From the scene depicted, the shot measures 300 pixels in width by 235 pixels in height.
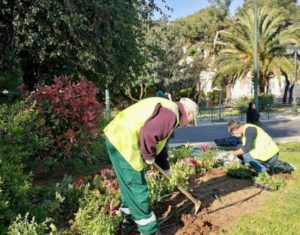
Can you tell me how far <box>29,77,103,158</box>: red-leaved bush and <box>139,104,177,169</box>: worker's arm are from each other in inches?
100

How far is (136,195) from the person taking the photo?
431 cm

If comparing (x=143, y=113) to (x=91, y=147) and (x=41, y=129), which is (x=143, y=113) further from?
(x=91, y=147)

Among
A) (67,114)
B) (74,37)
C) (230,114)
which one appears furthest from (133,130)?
(230,114)

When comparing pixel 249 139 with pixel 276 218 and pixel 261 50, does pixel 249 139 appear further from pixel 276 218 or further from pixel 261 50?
pixel 261 50

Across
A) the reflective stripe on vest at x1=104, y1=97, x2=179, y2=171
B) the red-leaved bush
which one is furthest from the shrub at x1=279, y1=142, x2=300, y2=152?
the reflective stripe on vest at x1=104, y1=97, x2=179, y2=171

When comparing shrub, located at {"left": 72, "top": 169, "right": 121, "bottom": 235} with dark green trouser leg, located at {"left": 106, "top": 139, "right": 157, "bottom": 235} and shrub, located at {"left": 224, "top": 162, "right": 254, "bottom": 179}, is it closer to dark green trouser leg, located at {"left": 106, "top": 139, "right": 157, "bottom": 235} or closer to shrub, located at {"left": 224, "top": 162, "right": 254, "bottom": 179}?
dark green trouser leg, located at {"left": 106, "top": 139, "right": 157, "bottom": 235}

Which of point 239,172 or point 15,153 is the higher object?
point 15,153

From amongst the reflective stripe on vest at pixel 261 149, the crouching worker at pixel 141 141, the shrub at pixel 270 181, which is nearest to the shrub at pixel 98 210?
the crouching worker at pixel 141 141

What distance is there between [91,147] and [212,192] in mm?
2427

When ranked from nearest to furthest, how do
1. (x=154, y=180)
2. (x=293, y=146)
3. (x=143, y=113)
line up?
(x=143, y=113)
(x=154, y=180)
(x=293, y=146)

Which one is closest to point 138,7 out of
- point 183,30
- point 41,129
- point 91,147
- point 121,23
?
point 121,23

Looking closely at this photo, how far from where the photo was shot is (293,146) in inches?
545

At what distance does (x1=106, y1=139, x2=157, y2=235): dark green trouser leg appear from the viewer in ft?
14.0

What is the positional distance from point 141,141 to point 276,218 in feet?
6.99
